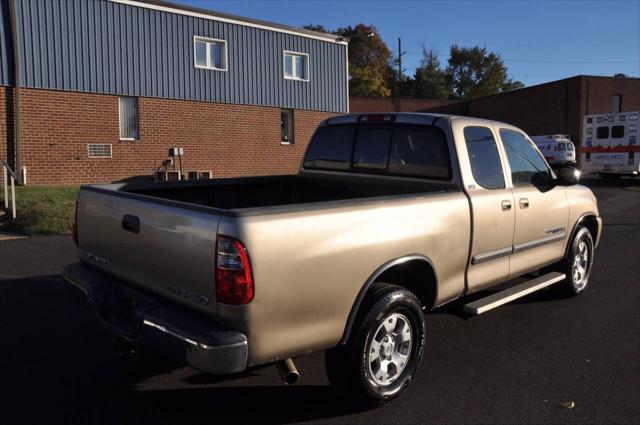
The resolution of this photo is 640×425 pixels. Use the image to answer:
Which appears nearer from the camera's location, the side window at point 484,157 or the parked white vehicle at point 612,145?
the side window at point 484,157

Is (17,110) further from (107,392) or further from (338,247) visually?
(338,247)

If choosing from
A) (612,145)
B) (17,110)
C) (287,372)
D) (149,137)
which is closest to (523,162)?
(287,372)

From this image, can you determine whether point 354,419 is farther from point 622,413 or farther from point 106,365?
point 106,365

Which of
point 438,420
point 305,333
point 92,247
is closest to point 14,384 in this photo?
point 92,247

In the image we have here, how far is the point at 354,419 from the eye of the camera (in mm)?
3545

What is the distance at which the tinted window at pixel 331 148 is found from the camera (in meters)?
5.27

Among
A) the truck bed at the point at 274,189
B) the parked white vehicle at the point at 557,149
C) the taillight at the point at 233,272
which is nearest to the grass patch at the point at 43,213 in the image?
the truck bed at the point at 274,189

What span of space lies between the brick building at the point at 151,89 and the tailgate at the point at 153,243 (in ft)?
44.7

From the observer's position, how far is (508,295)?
15.5 ft

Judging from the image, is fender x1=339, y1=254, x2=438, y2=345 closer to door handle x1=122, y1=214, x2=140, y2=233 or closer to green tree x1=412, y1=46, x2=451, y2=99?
door handle x1=122, y1=214, x2=140, y2=233

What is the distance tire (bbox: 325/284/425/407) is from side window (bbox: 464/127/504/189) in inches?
54.2

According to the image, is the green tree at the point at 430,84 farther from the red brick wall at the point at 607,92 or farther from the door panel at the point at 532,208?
the door panel at the point at 532,208

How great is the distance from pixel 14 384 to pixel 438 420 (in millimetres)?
2836

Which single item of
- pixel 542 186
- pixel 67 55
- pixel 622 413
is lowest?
pixel 622 413
